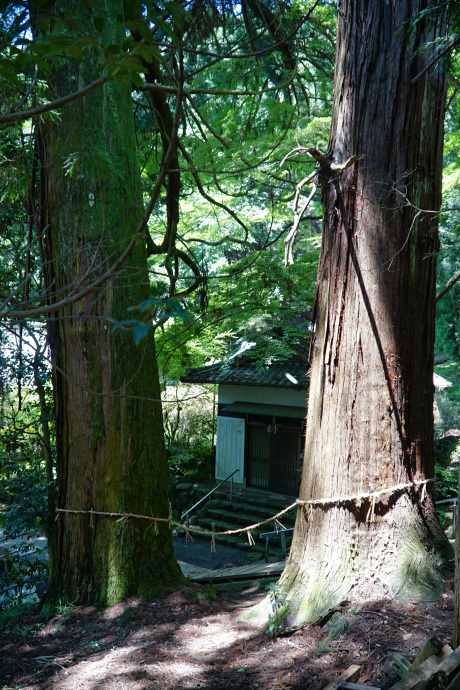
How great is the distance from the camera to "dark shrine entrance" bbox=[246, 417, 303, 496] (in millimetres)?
15031

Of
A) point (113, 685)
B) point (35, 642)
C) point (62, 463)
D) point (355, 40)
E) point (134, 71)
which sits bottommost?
point (35, 642)

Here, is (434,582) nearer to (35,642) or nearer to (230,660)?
(230,660)

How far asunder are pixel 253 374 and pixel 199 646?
11.5 m

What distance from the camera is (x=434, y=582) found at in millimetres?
3102

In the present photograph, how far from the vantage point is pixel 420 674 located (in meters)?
2.03

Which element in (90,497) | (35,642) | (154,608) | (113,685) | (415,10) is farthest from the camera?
(90,497)

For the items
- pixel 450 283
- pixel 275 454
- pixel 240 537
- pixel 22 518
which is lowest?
pixel 240 537

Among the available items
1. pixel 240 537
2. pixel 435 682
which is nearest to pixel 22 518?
pixel 435 682

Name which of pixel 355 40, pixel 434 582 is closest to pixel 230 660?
pixel 434 582

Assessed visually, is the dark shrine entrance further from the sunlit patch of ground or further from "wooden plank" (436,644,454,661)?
"wooden plank" (436,644,454,661)

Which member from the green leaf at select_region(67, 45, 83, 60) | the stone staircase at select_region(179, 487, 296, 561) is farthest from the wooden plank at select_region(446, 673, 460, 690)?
the stone staircase at select_region(179, 487, 296, 561)

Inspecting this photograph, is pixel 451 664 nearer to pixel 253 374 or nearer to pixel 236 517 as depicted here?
pixel 236 517

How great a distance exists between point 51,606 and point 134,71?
4.35 metres

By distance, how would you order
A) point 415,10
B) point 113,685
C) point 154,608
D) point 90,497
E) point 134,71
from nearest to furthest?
point 134,71 < point 113,685 < point 415,10 < point 154,608 < point 90,497
